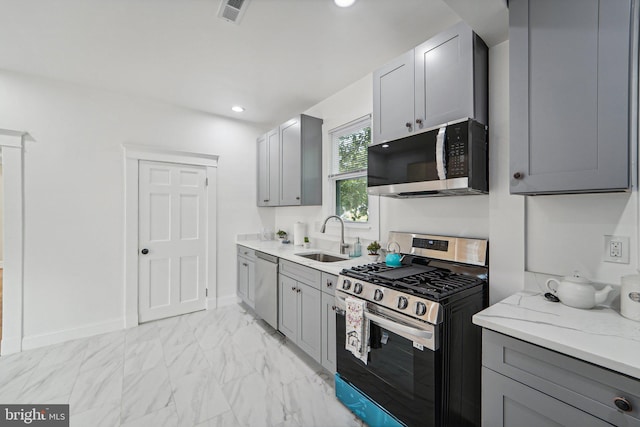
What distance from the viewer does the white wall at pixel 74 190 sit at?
2.77 meters

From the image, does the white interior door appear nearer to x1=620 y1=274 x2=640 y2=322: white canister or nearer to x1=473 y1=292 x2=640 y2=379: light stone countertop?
x1=473 y1=292 x2=640 y2=379: light stone countertop

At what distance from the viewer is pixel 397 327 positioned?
4.91 ft

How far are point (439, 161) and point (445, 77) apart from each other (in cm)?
56

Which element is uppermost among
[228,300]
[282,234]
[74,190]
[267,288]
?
[74,190]

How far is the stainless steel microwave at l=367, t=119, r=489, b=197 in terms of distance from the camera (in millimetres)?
1602

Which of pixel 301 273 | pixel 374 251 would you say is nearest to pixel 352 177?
pixel 374 251

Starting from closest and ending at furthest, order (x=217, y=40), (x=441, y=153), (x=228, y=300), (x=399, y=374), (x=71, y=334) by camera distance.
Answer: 1. (x=399, y=374)
2. (x=441, y=153)
3. (x=217, y=40)
4. (x=71, y=334)
5. (x=228, y=300)

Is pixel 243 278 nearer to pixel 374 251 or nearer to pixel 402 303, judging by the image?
pixel 374 251

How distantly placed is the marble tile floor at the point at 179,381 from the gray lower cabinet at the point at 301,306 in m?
0.22

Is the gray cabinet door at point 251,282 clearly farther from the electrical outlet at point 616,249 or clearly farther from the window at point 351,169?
the electrical outlet at point 616,249

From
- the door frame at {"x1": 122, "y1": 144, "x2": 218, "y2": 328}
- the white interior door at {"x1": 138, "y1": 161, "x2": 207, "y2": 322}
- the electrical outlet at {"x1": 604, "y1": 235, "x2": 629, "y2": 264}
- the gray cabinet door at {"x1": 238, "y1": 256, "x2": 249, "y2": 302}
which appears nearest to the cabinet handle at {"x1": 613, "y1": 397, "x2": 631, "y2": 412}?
the electrical outlet at {"x1": 604, "y1": 235, "x2": 629, "y2": 264}

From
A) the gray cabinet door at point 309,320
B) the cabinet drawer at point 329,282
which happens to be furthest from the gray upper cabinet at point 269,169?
the cabinet drawer at point 329,282

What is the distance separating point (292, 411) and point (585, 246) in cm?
204

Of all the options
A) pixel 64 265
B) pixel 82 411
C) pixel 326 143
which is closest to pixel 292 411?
pixel 82 411
